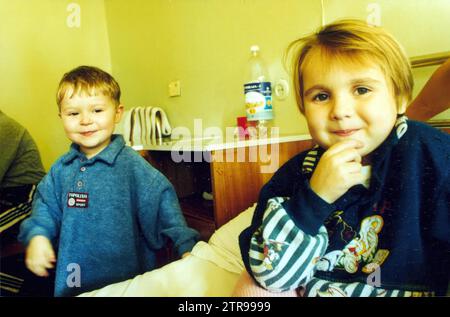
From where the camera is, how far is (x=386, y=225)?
1.41 ft

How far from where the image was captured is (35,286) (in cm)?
81

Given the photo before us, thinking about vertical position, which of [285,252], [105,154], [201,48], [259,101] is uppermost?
[201,48]

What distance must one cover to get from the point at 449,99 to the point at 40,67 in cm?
187

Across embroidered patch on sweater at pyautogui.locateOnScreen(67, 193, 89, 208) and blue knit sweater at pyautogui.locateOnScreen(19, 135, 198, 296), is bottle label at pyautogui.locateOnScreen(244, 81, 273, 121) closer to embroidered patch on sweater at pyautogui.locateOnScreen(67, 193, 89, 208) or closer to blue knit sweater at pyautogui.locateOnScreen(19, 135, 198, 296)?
blue knit sweater at pyautogui.locateOnScreen(19, 135, 198, 296)

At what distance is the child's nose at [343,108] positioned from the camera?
0.43m

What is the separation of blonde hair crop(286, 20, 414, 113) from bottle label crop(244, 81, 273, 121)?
664 mm

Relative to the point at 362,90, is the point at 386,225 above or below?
below

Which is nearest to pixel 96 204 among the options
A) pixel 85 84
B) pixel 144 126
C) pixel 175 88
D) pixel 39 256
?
pixel 39 256

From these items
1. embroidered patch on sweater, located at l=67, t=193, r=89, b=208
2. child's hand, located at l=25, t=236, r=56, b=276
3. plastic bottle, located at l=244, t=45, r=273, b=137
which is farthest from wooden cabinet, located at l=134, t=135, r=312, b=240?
child's hand, located at l=25, t=236, r=56, b=276

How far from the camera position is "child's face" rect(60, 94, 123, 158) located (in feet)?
2.45

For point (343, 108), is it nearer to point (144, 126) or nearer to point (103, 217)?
point (103, 217)

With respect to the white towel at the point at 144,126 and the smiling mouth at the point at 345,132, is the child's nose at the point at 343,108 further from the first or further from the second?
the white towel at the point at 144,126

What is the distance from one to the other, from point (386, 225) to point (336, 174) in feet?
0.36
